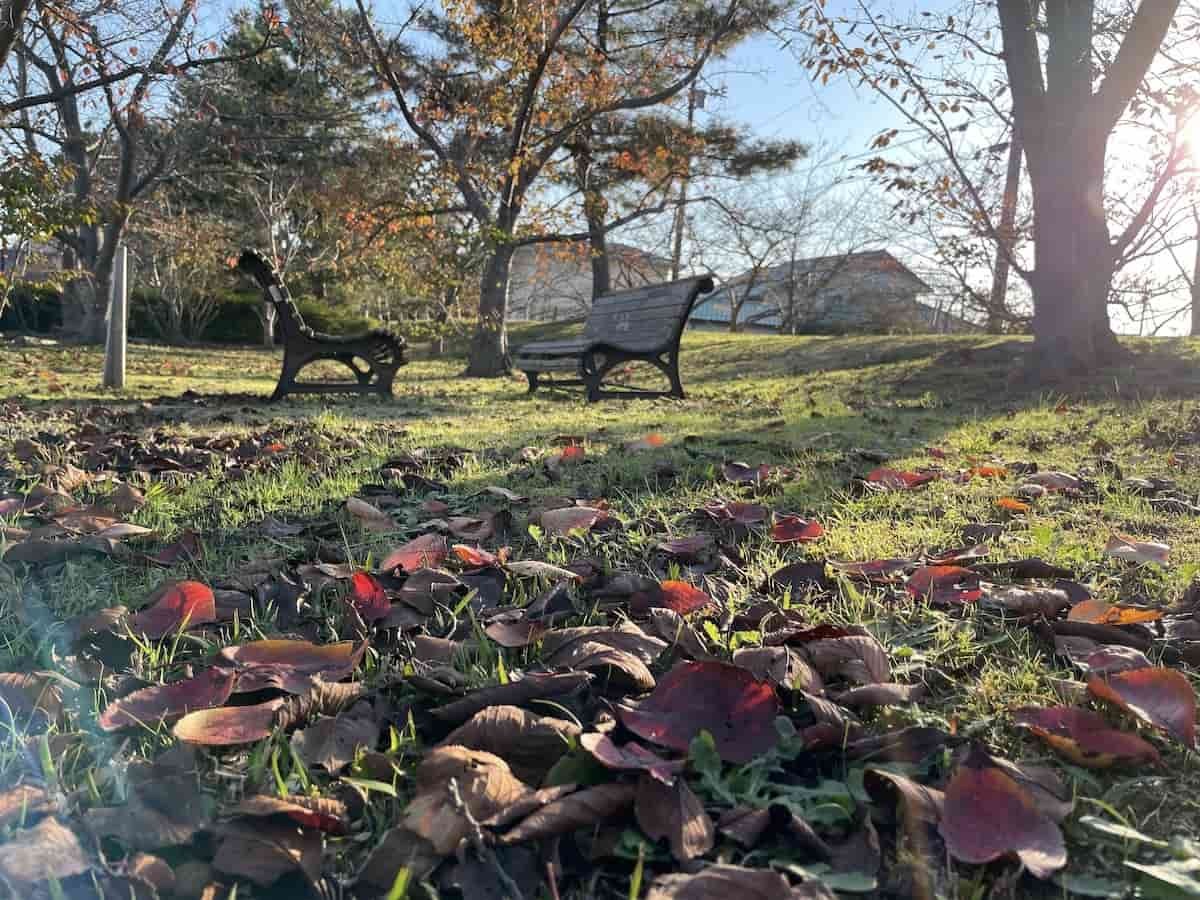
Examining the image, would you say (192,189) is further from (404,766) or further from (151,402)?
(404,766)

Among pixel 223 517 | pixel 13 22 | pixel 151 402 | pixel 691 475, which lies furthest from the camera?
pixel 151 402

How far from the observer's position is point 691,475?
113 inches

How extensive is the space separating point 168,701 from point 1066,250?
23.4 feet

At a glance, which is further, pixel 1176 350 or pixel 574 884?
pixel 1176 350

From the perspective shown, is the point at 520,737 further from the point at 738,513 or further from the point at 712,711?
the point at 738,513

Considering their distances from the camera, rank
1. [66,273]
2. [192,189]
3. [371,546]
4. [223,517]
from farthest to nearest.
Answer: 1. [192,189]
2. [66,273]
3. [223,517]
4. [371,546]

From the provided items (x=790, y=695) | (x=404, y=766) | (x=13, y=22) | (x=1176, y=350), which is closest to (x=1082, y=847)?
(x=790, y=695)

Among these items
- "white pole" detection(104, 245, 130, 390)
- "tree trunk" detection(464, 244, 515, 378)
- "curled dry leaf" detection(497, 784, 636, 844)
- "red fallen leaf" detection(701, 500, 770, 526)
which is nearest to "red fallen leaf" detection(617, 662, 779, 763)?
"curled dry leaf" detection(497, 784, 636, 844)

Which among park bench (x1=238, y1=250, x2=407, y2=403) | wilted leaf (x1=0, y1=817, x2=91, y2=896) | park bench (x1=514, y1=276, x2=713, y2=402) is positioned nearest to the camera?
wilted leaf (x1=0, y1=817, x2=91, y2=896)

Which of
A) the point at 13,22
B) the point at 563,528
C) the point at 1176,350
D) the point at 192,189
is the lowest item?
the point at 563,528

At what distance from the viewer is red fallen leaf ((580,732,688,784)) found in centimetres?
87

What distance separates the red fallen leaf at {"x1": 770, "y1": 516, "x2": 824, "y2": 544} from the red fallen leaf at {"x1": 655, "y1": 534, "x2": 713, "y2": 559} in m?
0.19

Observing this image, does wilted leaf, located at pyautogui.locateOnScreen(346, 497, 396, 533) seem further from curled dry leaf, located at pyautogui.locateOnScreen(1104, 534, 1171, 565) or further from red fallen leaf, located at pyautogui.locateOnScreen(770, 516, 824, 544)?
curled dry leaf, located at pyautogui.locateOnScreen(1104, 534, 1171, 565)

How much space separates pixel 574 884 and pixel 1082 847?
578 millimetres
